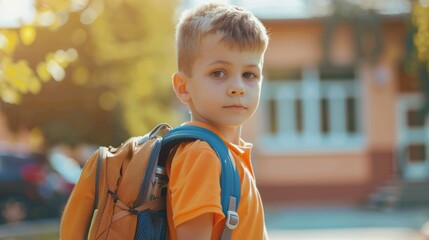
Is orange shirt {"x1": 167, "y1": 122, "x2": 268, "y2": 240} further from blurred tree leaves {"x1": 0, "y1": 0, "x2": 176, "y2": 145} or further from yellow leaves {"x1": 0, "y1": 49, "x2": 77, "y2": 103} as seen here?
blurred tree leaves {"x1": 0, "y1": 0, "x2": 176, "y2": 145}

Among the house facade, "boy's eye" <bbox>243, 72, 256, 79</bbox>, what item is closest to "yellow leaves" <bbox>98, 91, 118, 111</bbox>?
the house facade

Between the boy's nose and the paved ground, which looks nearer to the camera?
the boy's nose

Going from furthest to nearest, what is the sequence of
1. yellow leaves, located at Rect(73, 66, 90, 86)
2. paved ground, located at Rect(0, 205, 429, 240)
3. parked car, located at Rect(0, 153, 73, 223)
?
parked car, located at Rect(0, 153, 73, 223)
yellow leaves, located at Rect(73, 66, 90, 86)
paved ground, located at Rect(0, 205, 429, 240)

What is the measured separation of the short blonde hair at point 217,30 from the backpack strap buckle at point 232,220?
1.60 ft

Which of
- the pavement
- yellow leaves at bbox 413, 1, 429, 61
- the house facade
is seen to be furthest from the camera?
the house facade

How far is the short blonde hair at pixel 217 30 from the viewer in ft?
8.96

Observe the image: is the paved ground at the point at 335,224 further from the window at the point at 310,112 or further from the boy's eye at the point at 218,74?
the boy's eye at the point at 218,74

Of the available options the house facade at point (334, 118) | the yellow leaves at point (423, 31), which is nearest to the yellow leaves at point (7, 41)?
the yellow leaves at point (423, 31)

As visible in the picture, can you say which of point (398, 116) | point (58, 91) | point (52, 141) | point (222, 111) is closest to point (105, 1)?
point (58, 91)

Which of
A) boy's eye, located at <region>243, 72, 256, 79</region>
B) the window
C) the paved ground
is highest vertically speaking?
the window

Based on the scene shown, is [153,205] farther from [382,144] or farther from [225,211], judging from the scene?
[382,144]

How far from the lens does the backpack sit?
265 centimetres

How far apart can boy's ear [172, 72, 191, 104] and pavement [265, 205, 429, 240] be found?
43.6 ft

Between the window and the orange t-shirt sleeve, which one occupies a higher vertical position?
the window
